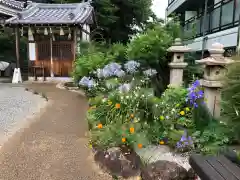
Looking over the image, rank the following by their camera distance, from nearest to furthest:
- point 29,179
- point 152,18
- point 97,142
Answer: point 29,179 < point 97,142 < point 152,18

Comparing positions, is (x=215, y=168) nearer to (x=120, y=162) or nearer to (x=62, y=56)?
(x=120, y=162)

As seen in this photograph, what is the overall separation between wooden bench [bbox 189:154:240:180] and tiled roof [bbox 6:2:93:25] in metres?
8.91

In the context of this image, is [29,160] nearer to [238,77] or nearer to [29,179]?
[29,179]

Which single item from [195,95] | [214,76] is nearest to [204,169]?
[195,95]

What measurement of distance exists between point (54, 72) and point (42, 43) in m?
1.55

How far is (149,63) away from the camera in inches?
217

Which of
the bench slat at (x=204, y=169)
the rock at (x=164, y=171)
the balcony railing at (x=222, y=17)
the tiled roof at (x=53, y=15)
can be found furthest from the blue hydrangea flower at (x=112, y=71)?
the tiled roof at (x=53, y=15)

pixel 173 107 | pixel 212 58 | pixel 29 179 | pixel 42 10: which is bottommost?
pixel 29 179

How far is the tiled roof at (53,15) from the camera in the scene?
410 inches

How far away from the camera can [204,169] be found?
7.02 feet

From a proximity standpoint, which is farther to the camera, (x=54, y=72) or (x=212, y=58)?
(x=54, y=72)

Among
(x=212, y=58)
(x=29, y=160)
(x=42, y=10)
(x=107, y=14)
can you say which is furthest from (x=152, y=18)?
(x=29, y=160)

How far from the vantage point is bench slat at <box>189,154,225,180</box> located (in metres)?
1.99

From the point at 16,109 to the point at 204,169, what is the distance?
5.14 metres
